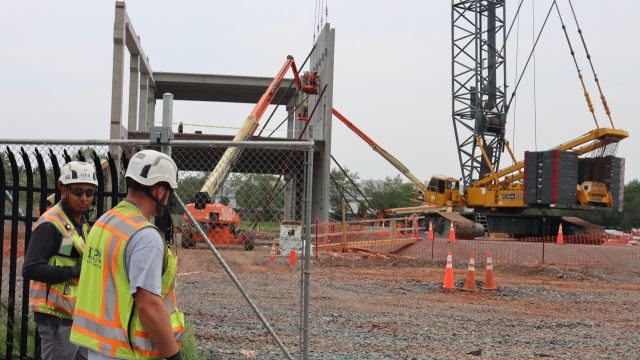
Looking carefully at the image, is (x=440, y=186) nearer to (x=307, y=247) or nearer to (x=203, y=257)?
(x=203, y=257)

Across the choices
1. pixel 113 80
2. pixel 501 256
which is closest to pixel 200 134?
pixel 113 80

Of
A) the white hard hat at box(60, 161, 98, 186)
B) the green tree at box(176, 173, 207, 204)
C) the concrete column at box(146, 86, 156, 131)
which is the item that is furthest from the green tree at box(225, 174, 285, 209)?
the concrete column at box(146, 86, 156, 131)

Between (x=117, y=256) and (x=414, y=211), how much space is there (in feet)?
91.4

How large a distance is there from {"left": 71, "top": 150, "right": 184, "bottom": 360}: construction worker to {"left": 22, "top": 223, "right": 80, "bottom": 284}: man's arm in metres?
0.82

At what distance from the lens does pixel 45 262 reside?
129 inches

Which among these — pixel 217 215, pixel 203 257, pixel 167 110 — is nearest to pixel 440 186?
pixel 217 215

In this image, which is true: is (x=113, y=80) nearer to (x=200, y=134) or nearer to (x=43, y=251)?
(x=200, y=134)

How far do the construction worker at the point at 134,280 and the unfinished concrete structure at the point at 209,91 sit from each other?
12964mm

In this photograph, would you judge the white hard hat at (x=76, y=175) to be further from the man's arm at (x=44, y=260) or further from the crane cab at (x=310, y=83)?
the crane cab at (x=310, y=83)

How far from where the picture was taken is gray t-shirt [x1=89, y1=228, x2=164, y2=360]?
227 cm

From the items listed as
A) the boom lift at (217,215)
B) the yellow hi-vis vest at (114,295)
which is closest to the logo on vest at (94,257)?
the yellow hi-vis vest at (114,295)

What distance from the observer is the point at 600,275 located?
597 inches

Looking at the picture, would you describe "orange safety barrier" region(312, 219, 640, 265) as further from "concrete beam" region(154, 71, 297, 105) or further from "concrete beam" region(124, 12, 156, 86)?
"concrete beam" region(154, 71, 297, 105)

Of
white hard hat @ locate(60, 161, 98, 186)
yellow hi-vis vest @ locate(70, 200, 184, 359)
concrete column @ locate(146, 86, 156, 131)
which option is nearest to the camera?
yellow hi-vis vest @ locate(70, 200, 184, 359)
